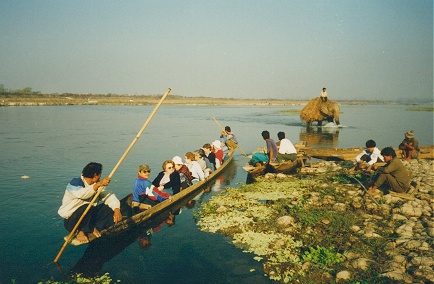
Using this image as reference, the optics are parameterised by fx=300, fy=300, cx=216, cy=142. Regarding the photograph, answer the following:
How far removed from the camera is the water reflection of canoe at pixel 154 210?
6995 mm

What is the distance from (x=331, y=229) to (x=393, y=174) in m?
3.01

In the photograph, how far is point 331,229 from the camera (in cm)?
724

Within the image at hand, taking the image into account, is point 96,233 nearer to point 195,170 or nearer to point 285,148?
point 195,170

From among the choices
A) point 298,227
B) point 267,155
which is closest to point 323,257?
point 298,227

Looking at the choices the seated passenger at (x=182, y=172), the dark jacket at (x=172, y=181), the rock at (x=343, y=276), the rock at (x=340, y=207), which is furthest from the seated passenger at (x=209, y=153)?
the rock at (x=343, y=276)

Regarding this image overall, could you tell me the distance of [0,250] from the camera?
7.16 m

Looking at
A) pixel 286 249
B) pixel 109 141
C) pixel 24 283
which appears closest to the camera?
pixel 24 283

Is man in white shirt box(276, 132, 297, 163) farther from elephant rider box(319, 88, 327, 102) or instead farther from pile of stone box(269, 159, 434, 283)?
elephant rider box(319, 88, 327, 102)

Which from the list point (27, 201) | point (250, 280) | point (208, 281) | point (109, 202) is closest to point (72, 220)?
point (109, 202)

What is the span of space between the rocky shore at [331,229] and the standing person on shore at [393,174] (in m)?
0.33

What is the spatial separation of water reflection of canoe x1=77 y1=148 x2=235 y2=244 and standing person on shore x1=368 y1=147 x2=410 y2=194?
5983 mm

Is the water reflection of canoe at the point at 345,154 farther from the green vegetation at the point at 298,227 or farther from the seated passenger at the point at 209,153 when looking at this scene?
the seated passenger at the point at 209,153

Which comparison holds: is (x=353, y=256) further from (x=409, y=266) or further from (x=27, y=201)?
(x=27, y=201)

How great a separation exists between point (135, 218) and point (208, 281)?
2598 millimetres
